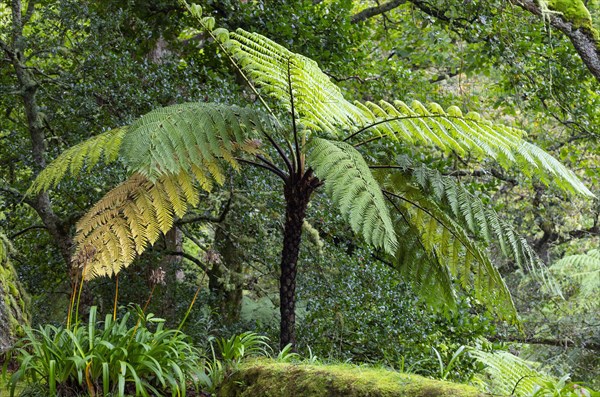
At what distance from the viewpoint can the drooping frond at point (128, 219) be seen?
3723mm

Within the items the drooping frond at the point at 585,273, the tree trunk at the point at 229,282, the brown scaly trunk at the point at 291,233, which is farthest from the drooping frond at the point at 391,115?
the drooping frond at the point at 585,273

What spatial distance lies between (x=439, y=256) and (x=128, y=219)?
225 centimetres

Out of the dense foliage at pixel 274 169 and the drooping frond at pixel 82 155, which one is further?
the drooping frond at pixel 82 155

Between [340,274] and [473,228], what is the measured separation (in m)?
1.54

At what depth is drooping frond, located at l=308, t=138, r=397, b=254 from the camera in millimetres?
3334

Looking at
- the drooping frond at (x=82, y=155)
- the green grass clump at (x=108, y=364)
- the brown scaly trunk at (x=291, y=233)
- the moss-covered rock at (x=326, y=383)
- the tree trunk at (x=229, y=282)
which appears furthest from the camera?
the tree trunk at (x=229, y=282)

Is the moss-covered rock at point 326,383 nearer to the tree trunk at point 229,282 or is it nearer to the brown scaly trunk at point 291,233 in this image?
the brown scaly trunk at point 291,233

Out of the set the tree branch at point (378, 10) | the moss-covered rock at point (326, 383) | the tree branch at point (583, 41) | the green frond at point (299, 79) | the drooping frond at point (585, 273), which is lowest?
the moss-covered rock at point (326, 383)

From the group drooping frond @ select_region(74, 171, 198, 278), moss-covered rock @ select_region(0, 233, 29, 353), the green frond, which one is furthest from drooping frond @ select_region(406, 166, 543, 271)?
moss-covered rock @ select_region(0, 233, 29, 353)

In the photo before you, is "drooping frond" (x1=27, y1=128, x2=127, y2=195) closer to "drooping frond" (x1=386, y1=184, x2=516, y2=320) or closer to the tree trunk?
"drooping frond" (x1=386, y1=184, x2=516, y2=320)

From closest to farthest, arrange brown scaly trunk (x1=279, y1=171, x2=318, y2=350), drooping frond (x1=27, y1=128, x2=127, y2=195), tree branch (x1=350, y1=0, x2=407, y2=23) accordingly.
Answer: drooping frond (x1=27, y1=128, x2=127, y2=195), brown scaly trunk (x1=279, y1=171, x2=318, y2=350), tree branch (x1=350, y1=0, x2=407, y2=23)

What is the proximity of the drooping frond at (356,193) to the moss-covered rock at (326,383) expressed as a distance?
2.22ft

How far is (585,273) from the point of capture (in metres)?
9.16

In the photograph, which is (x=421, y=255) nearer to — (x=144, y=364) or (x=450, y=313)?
(x=450, y=313)
